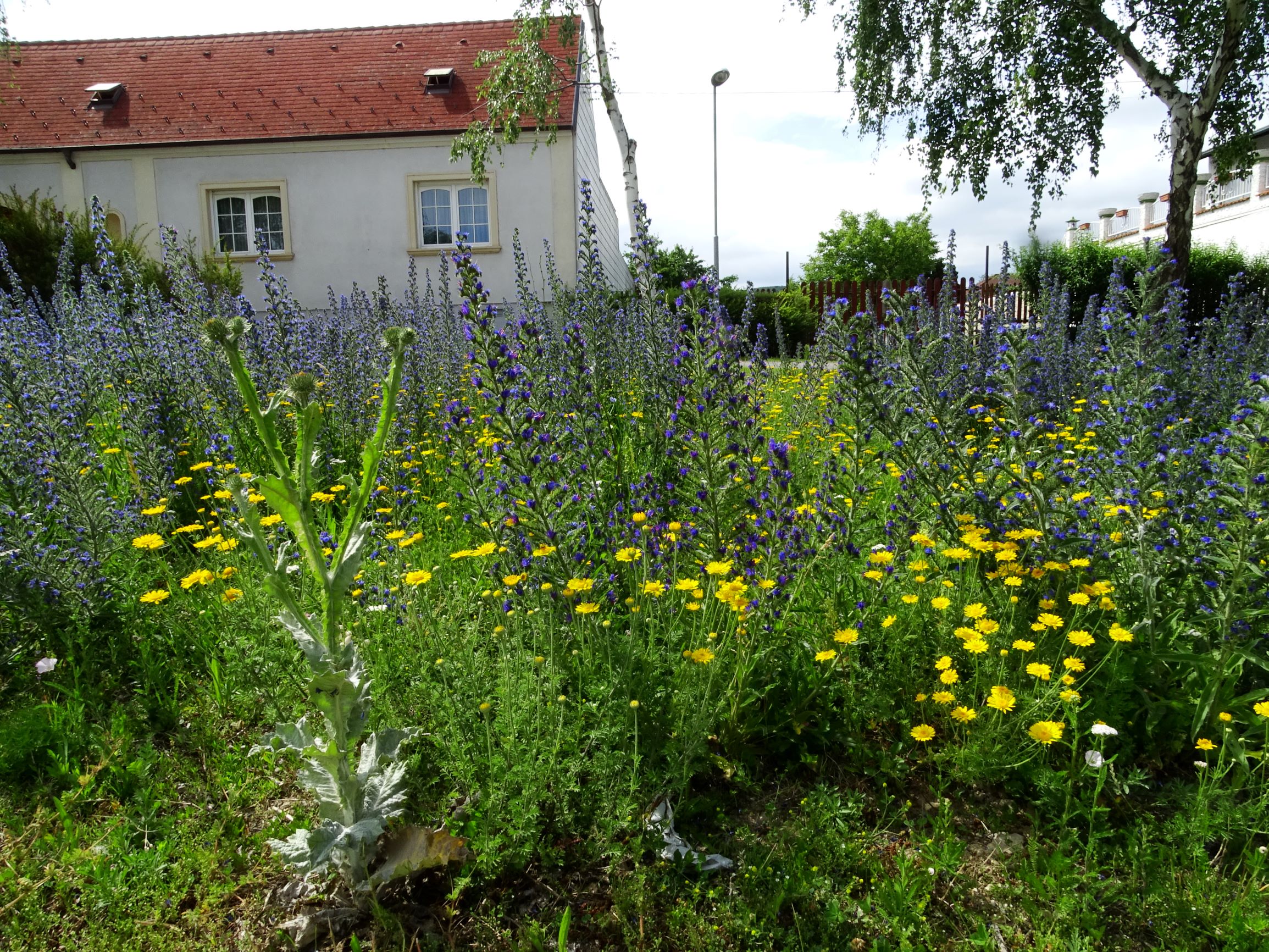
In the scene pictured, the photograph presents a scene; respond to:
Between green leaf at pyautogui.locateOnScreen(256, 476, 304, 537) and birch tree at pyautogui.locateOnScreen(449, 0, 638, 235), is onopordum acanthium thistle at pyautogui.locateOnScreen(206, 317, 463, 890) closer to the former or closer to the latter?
green leaf at pyautogui.locateOnScreen(256, 476, 304, 537)

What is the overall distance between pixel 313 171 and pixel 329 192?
57 centimetres

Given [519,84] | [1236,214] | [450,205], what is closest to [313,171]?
[450,205]

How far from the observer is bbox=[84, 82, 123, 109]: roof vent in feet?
59.3

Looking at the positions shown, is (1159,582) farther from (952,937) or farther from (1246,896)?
(952,937)

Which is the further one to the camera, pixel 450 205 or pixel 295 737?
pixel 450 205

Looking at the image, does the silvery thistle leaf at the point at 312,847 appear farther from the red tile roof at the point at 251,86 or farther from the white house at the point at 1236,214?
the white house at the point at 1236,214

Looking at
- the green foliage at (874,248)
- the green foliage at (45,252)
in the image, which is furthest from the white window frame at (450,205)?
the green foliage at (874,248)

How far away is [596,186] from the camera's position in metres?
22.5

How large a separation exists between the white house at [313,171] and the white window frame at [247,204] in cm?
3

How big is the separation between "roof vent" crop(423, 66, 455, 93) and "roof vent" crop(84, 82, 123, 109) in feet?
23.8

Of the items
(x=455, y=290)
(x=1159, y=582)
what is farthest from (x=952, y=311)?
(x=455, y=290)

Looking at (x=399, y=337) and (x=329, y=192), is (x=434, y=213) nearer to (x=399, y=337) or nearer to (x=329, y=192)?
(x=329, y=192)

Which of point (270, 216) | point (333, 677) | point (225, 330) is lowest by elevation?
point (333, 677)

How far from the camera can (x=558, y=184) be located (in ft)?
55.0
